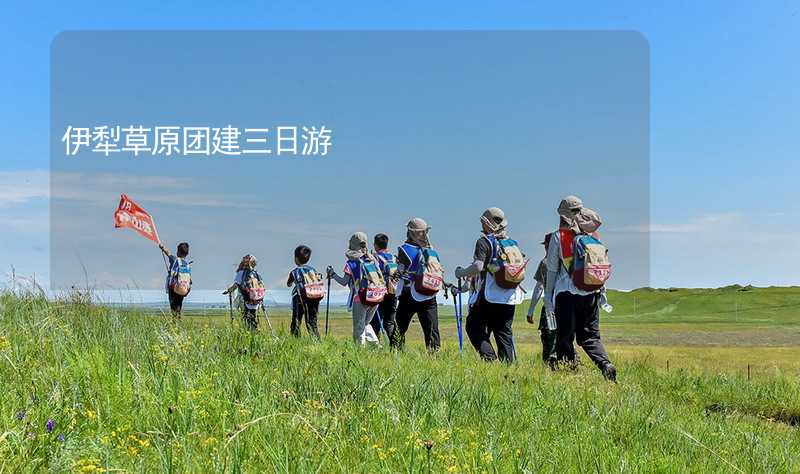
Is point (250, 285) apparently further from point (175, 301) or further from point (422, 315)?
point (422, 315)

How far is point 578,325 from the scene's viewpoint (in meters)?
9.45

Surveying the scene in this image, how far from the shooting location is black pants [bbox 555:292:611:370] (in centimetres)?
928

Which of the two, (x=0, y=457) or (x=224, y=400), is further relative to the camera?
(x=224, y=400)

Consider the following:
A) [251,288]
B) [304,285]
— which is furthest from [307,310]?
[251,288]

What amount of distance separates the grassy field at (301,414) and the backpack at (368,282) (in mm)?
3058

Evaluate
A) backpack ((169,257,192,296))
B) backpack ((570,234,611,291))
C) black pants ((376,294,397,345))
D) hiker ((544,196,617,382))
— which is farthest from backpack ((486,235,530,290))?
backpack ((169,257,192,296))

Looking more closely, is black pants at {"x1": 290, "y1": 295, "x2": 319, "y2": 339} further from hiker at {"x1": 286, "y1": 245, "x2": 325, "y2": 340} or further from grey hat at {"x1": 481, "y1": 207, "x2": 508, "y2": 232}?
grey hat at {"x1": 481, "y1": 207, "x2": 508, "y2": 232}

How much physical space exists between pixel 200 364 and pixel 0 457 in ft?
10.8

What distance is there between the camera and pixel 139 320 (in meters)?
9.35

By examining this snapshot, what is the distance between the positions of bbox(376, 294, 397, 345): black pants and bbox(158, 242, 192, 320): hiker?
577 centimetres

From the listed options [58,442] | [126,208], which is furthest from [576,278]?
[126,208]

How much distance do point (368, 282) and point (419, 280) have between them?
960mm

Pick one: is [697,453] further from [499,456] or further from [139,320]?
[139,320]

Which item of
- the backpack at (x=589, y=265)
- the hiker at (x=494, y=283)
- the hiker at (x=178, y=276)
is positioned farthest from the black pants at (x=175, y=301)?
the backpack at (x=589, y=265)
